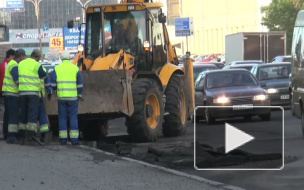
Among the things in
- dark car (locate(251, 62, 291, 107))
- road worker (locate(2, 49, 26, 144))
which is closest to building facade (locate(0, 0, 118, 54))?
dark car (locate(251, 62, 291, 107))

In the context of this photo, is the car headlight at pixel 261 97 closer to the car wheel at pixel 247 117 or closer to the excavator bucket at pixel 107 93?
the excavator bucket at pixel 107 93

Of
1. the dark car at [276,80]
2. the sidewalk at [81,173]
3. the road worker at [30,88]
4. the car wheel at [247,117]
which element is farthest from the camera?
the dark car at [276,80]

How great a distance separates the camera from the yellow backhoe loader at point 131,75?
1911 cm

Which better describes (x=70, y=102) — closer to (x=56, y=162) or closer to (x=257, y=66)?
(x=56, y=162)

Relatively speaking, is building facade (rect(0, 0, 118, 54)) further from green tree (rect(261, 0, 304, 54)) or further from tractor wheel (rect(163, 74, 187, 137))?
tractor wheel (rect(163, 74, 187, 137))

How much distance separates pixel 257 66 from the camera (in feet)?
105

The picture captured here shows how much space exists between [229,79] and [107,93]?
26.4 feet

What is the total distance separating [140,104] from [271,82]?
1193 cm

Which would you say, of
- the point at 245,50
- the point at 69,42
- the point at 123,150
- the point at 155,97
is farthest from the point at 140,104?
the point at 69,42

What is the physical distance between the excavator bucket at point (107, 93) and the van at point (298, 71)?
11.7 ft

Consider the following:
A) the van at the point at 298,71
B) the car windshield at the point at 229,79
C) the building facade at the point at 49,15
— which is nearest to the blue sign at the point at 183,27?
the car windshield at the point at 229,79

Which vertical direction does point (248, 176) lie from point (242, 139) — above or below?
below

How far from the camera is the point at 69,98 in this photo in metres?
18.4

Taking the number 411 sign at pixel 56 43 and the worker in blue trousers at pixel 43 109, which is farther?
the number 411 sign at pixel 56 43
